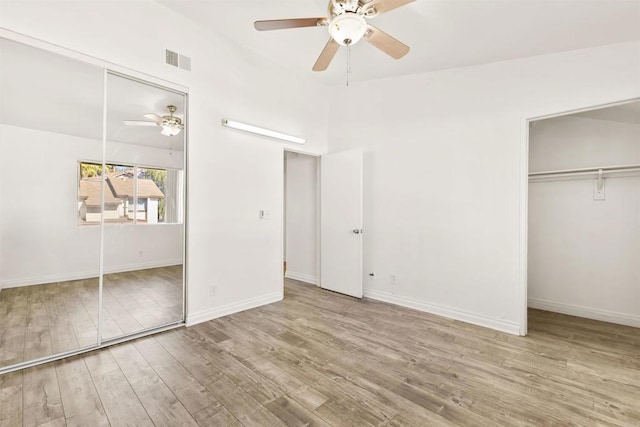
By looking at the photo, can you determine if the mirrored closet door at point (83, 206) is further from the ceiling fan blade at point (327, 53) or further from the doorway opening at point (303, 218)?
the doorway opening at point (303, 218)

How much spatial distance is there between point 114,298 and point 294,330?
179cm

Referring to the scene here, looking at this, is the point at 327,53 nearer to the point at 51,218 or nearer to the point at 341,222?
the point at 341,222

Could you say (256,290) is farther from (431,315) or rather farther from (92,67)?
(92,67)

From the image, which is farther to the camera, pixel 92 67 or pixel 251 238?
pixel 251 238

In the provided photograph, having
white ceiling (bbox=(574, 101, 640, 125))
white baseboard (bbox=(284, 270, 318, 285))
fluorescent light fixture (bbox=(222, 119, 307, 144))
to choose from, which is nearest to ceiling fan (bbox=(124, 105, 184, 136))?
fluorescent light fixture (bbox=(222, 119, 307, 144))

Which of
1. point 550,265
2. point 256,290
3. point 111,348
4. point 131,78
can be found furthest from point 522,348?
point 131,78

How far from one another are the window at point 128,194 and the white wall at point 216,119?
0.21 meters

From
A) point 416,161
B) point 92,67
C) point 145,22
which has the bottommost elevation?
point 416,161

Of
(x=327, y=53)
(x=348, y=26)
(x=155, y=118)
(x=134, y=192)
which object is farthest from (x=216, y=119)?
(x=348, y=26)

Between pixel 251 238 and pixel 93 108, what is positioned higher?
pixel 93 108

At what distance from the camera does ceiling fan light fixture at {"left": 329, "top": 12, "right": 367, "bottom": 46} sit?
200 cm

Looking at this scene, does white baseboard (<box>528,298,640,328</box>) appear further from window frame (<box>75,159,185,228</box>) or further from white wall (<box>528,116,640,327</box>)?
window frame (<box>75,159,185,228</box>)

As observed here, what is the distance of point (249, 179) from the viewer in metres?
3.67

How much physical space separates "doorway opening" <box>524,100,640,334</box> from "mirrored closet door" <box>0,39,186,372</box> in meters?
4.01
